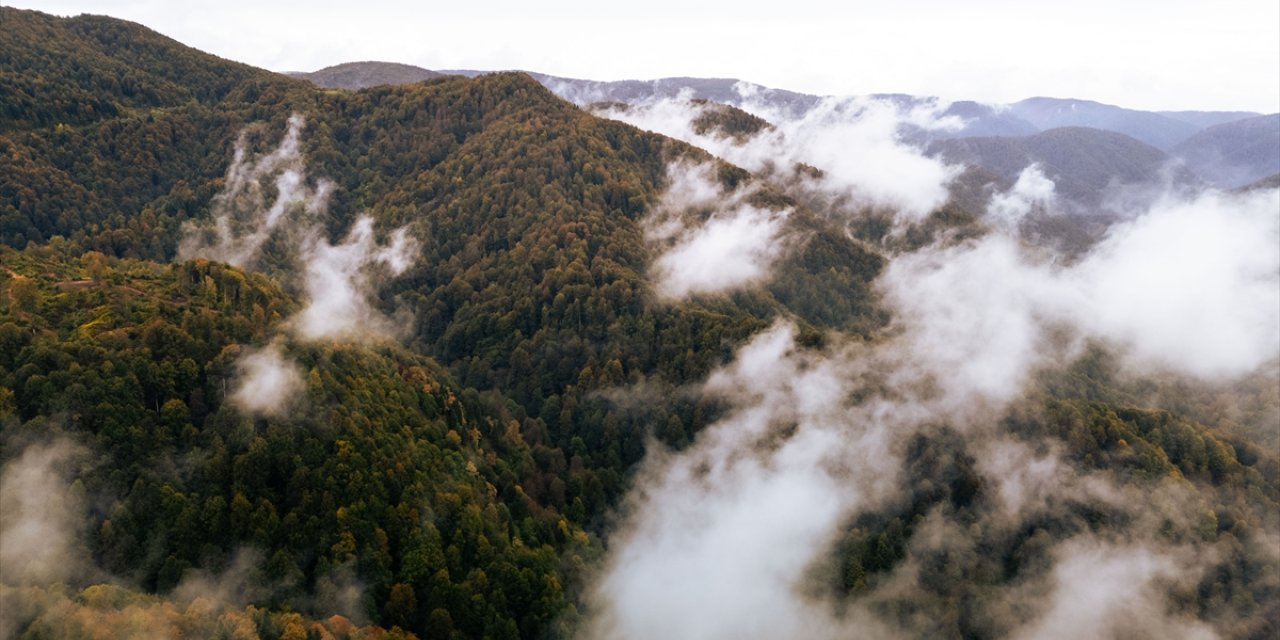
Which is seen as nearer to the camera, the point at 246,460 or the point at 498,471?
Answer: the point at 246,460

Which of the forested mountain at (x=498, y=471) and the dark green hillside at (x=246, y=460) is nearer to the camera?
the forested mountain at (x=498, y=471)

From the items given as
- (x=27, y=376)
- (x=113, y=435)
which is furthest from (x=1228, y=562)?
(x=27, y=376)

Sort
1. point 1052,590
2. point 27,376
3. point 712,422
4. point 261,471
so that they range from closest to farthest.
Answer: point 27,376 → point 261,471 → point 1052,590 → point 712,422

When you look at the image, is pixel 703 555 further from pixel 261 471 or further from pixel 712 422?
pixel 261 471

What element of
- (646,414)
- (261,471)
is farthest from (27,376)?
(646,414)

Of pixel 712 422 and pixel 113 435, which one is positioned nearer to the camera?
pixel 113 435

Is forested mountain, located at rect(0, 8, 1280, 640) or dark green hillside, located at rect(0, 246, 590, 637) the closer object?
forested mountain, located at rect(0, 8, 1280, 640)

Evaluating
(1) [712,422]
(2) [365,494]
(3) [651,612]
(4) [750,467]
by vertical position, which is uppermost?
(2) [365,494]

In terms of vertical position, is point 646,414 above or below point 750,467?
above

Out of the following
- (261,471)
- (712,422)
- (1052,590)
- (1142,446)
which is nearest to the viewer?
(261,471)

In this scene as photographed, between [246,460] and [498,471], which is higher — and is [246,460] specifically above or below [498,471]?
above
